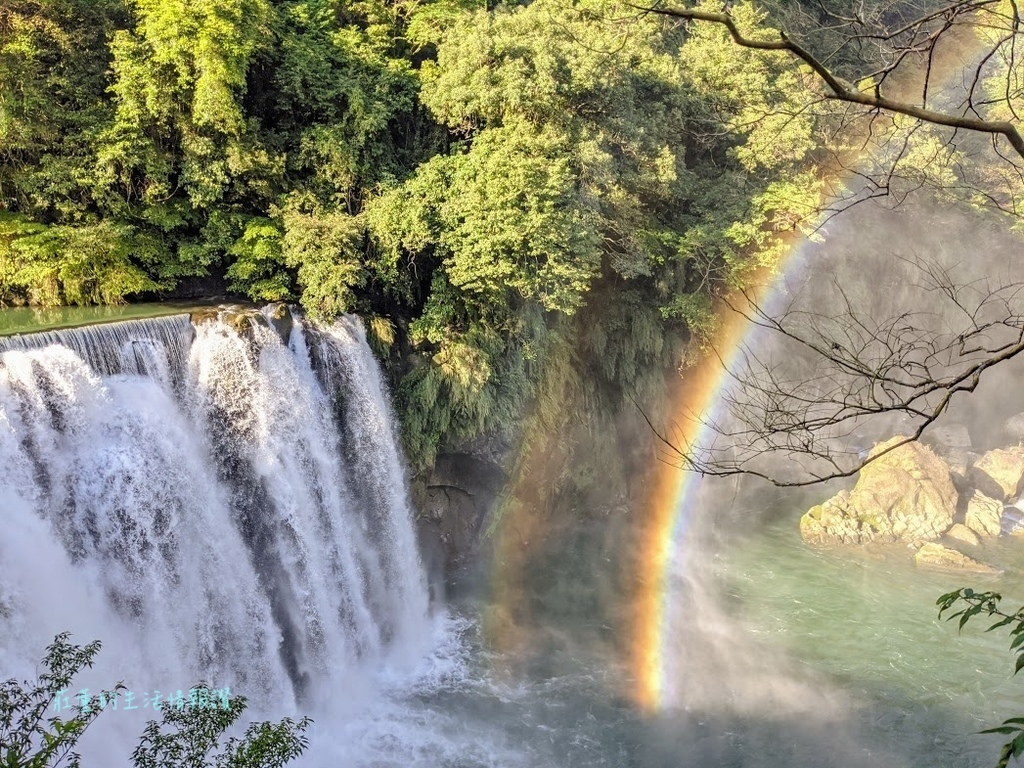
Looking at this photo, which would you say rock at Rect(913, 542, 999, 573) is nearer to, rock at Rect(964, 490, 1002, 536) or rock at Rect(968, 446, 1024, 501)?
rock at Rect(964, 490, 1002, 536)

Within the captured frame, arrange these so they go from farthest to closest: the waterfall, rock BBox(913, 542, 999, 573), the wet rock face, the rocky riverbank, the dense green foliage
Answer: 1. the rocky riverbank
2. rock BBox(913, 542, 999, 573)
3. the wet rock face
4. the dense green foliage
5. the waterfall

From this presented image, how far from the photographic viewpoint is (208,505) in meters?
11.6

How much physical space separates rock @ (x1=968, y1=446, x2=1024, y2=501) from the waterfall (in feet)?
55.6

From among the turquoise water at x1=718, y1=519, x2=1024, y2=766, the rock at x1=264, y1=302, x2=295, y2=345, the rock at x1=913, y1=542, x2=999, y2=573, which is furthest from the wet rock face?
the rock at x1=913, y1=542, x2=999, y2=573

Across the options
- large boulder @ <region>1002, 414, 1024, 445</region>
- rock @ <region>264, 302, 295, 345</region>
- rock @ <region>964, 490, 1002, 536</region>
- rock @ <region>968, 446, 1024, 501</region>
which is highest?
large boulder @ <region>1002, 414, 1024, 445</region>

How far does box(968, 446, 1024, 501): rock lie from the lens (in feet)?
68.0

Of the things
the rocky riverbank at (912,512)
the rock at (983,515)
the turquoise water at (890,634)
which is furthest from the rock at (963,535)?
the turquoise water at (890,634)

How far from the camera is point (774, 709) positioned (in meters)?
13.3

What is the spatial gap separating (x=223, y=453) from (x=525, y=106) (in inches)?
342

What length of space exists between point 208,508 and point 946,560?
1741cm

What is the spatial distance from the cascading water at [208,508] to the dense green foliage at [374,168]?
1633mm

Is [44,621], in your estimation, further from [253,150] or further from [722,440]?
[722,440]

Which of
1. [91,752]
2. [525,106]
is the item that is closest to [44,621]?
[91,752]

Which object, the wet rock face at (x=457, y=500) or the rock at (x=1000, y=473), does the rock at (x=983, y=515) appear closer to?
the rock at (x=1000, y=473)
